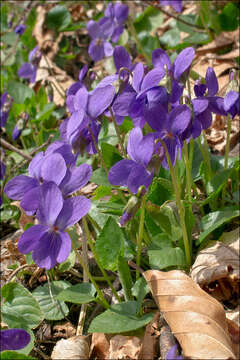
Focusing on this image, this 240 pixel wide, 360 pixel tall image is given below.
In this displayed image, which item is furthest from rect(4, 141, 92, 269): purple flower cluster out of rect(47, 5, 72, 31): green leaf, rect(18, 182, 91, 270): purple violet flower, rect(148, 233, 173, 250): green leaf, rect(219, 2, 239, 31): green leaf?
rect(47, 5, 72, 31): green leaf

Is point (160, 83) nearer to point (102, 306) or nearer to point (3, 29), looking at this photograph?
point (102, 306)

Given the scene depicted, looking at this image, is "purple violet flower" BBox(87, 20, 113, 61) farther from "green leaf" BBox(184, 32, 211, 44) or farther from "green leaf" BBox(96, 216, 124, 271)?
"green leaf" BBox(96, 216, 124, 271)

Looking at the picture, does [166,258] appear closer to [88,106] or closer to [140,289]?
[140,289]

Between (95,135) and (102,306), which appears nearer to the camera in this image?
(95,135)

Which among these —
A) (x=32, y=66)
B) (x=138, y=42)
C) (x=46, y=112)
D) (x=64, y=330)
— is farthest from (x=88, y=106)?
(x=32, y=66)

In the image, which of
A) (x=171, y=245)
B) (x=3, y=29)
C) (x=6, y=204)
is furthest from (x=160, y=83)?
(x=3, y=29)

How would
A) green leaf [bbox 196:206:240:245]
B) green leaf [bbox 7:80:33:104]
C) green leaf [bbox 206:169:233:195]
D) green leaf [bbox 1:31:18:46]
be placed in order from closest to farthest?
green leaf [bbox 196:206:240:245], green leaf [bbox 206:169:233:195], green leaf [bbox 7:80:33:104], green leaf [bbox 1:31:18:46]

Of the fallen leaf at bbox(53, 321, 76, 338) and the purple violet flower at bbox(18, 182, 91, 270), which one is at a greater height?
the purple violet flower at bbox(18, 182, 91, 270)
